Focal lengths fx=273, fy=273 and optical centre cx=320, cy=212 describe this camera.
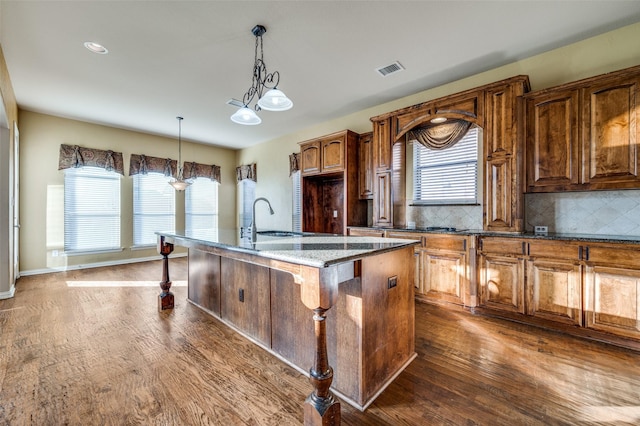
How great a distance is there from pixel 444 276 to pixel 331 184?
9.44 ft

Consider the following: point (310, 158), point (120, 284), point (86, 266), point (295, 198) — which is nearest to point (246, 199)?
point (295, 198)

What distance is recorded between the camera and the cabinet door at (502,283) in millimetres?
2846

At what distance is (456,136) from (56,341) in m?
4.94

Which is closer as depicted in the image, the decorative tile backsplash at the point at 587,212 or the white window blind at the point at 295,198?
the decorative tile backsplash at the point at 587,212

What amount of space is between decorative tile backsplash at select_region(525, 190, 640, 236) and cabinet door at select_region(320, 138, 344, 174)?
104 inches

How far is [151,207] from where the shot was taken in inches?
254

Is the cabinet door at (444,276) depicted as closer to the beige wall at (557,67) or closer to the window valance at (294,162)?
the beige wall at (557,67)

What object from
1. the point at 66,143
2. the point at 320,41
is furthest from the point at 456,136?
the point at 66,143

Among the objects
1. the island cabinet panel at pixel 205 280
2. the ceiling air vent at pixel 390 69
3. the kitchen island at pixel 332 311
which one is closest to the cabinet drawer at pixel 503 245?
the kitchen island at pixel 332 311

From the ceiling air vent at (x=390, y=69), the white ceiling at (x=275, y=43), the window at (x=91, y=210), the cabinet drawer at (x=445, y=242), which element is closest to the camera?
the white ceiling at (x=275, y=43)

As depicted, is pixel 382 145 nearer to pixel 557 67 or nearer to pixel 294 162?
pixel 557 67

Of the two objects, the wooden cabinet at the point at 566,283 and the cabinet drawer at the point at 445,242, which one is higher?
the cabinet drawer at the point at 445,242

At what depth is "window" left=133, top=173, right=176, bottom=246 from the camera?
6234 millimetres

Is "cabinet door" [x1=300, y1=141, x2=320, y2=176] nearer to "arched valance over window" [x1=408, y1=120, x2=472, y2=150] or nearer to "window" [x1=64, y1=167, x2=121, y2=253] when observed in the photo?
"arched valance over window" [x1=408, y1=120, x2=472, y2=150]
